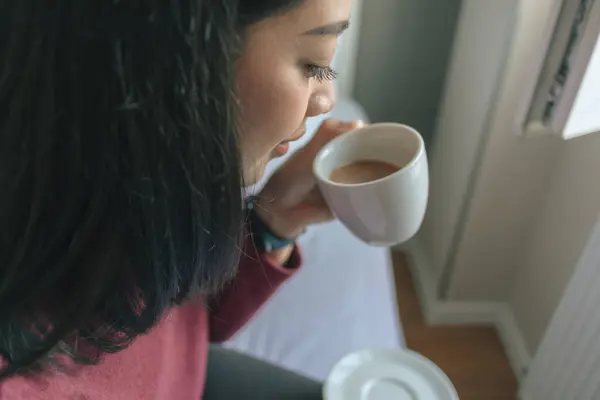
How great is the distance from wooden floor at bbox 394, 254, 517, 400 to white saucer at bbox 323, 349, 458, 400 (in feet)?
1.97

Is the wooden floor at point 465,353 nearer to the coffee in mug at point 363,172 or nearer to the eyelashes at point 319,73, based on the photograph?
the coffee in mug at point 363,172

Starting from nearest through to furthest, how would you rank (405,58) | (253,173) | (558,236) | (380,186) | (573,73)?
(253,173) → (380,186) → (573,73) → (558,236) → (405,58)

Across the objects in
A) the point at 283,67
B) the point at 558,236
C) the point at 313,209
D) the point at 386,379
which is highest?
the point at 283,67

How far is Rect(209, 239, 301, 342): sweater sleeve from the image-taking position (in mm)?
755

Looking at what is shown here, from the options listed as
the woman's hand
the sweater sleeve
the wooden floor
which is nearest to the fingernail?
the woman's hand

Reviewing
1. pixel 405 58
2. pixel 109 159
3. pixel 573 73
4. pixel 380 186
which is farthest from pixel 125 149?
pixel 405 58

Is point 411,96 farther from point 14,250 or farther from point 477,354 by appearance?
point 14,250

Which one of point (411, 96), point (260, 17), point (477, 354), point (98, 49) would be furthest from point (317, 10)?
point (477, 354)

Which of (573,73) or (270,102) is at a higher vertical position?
(270,102)

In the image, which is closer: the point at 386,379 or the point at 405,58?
the point at 386,379

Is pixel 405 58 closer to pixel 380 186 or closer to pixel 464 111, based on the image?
pixel 464 111

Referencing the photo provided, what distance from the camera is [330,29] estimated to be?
Result: 1.36 feet

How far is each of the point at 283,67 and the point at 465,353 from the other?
45.2 inches

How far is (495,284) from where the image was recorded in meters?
1.39
